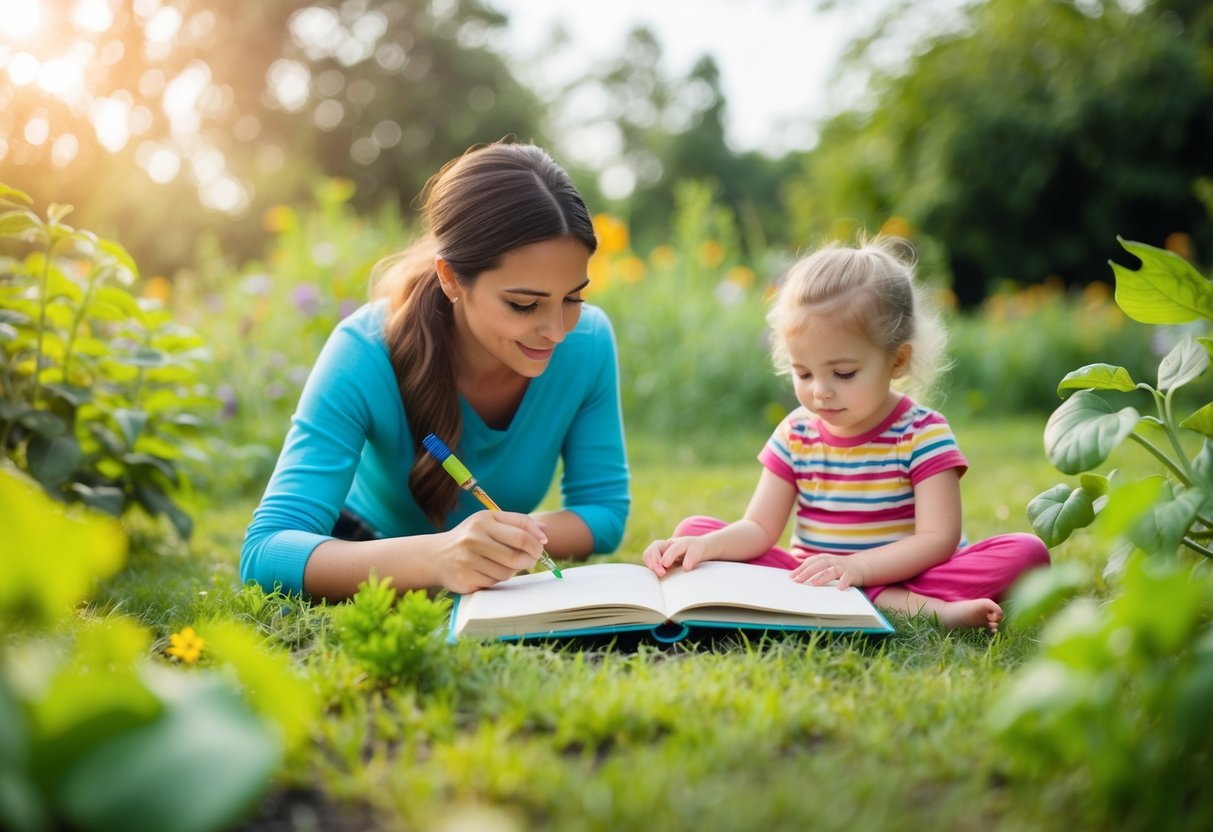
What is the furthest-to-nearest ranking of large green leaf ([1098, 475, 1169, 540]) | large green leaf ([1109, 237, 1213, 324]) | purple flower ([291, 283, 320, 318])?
1. purple flower ([291, 283, 320, 318])
2. large green leaf ([1109, 237, 1213, 324])
3. large green leaf ([1098, 475, 1169, 540])

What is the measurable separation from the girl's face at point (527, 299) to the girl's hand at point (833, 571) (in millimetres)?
750

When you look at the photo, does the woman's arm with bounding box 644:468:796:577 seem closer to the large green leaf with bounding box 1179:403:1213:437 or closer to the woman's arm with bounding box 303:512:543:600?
the woman's arm with bounding box 303:512:543:600

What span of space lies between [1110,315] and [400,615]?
770 cm

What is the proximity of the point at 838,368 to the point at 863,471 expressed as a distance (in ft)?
0.85

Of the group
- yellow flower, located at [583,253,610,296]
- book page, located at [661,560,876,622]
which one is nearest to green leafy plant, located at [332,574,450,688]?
book page, located at [661,560,876,622]

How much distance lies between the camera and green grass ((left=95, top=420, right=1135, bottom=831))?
42.5 inches

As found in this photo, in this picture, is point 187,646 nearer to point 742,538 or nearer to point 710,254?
point 742,538

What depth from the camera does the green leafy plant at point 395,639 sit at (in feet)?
4.78

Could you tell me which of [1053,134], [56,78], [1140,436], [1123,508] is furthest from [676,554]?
[1053,134]

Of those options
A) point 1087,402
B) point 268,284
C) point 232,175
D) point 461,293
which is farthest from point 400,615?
point 232,175

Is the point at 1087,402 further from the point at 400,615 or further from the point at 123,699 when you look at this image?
the point at 123,699

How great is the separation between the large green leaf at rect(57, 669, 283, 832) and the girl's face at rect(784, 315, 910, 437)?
1.56 metres

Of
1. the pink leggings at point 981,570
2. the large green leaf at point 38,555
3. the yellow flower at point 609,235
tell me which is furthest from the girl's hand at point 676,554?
the yellow flower at point 609,235

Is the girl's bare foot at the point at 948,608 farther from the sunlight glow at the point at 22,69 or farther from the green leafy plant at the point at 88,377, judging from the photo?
the sunlight glow at the point at 22,69
